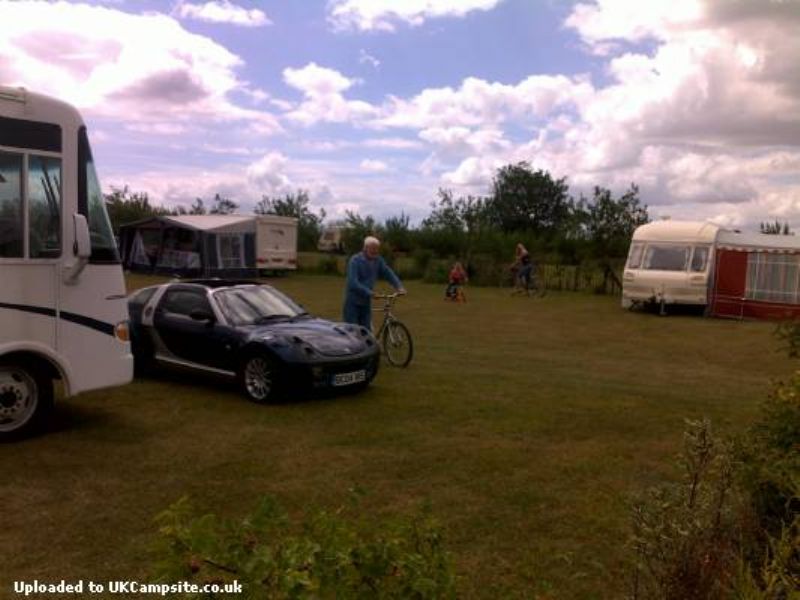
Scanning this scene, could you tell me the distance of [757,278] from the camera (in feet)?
71.0

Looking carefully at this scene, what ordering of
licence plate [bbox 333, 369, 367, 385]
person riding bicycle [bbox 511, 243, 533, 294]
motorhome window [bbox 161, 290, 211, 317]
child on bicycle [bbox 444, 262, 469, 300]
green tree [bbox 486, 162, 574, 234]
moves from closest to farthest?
licence plate [bbox 333, 369, 367, 385]
motorhome window [bbox 161, 290, 211, 317]
child on bicycle [bbox 444, 262, 469, 300]
person riding bicycle [bbox 511, 243, 533, 294]
green tree [bbox 486, 162, 574, 234]

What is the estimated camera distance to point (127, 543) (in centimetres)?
454

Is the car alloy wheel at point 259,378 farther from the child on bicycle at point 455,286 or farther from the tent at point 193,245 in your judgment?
the tent at point 193,245

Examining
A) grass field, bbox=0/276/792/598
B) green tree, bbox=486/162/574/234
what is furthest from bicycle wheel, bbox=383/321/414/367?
green tree, bbox=486/162/574/234

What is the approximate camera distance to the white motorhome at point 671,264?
2202 cm

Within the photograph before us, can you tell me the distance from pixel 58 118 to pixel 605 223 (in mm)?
30540

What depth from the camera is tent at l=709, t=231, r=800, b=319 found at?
21.3m

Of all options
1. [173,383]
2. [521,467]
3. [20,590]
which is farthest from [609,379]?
[20,590]

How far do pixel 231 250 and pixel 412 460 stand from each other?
90.9ft

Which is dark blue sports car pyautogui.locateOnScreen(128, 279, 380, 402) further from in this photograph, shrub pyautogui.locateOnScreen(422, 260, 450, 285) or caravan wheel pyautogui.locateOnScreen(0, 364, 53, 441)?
shrub pyautogui.locateOnScreen(422, 260, 450, 285)

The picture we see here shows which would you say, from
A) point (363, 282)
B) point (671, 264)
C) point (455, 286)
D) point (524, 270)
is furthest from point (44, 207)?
point (524, 270)

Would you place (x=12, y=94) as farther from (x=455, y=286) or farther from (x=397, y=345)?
(x=455, y=286)

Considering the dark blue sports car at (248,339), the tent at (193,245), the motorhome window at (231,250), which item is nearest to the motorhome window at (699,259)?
the dark blue sports car at (248,339)

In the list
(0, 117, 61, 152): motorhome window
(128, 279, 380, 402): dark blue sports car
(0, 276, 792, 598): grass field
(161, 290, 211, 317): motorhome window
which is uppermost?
(0, 117, 61, 152): motorhome window
